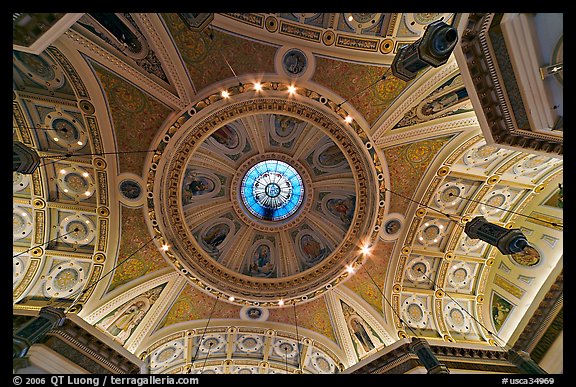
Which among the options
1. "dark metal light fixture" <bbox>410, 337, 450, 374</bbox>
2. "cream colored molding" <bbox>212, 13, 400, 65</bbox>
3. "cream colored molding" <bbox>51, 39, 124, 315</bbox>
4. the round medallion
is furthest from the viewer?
the round medallion

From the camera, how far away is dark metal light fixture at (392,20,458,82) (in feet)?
18.2

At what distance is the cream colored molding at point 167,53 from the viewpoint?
919 centimetres

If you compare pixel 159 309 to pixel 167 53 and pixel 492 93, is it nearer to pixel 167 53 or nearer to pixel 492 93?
pixel 167 53

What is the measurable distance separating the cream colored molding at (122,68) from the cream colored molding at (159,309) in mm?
7254

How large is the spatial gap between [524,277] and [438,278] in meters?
2.93

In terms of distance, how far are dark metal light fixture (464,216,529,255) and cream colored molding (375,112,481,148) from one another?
344cm

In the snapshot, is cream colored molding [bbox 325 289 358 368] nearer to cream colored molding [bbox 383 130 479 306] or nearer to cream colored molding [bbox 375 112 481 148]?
cream colored molding [bbox 383 130 479 306]

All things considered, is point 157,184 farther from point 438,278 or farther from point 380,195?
point 438,278

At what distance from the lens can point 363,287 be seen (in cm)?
1313

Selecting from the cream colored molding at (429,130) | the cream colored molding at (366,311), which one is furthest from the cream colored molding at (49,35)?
the cream colored molding at (366,311)

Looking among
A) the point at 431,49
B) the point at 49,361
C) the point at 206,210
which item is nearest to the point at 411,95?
the point at 431,49

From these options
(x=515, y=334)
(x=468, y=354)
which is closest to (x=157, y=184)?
(x=468, y=354)

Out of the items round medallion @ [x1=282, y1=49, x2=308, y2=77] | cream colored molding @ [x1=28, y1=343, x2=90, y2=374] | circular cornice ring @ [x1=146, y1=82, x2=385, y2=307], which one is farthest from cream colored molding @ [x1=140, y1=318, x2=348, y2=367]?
round medallion @ [x1=282, y1=49, x2=308, y2=77]

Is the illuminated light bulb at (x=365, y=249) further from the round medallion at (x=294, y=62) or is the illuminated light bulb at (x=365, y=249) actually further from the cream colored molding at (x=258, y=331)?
the round medallion at (x=294, y=62)
